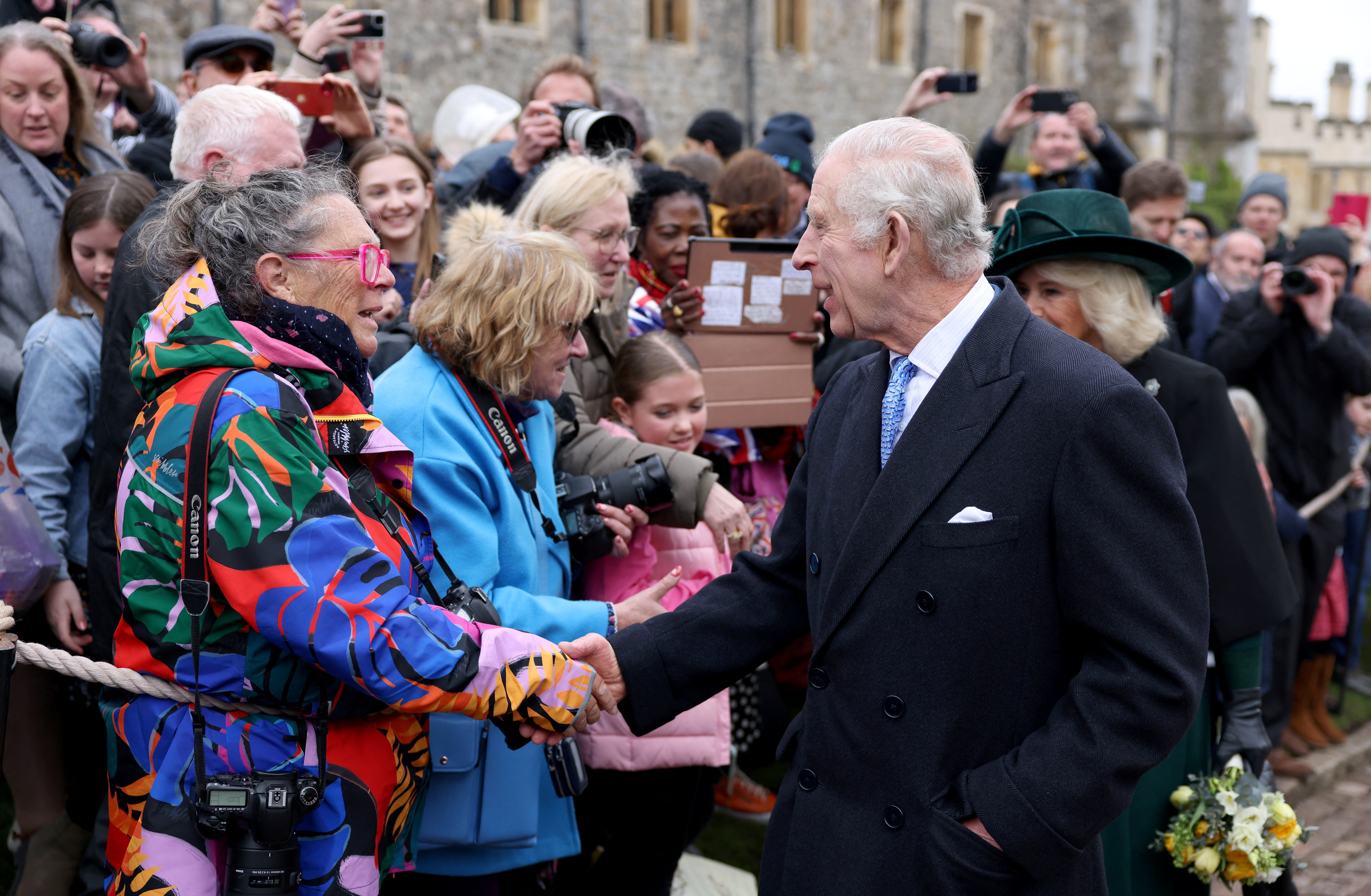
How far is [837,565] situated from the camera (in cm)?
200

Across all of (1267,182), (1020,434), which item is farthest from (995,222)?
(1020,434)

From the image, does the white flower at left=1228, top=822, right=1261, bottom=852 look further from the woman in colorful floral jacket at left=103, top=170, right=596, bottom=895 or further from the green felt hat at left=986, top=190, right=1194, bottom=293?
the woman in colorful floral jacket at left=103, top=170, right=596, bottom=895

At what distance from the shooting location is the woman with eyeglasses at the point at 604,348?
308cm

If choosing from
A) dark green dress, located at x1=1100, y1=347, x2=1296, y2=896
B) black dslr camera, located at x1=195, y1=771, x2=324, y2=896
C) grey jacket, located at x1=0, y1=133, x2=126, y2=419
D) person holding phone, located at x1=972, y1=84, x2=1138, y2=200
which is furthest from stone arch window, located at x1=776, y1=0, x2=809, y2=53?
black dslr camera, located at x1=195, y1=771, x2=324, y2=896

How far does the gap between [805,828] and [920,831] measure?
9.9 inches

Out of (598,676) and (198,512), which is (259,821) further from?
(598,676)

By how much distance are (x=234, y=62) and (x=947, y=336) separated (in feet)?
12.6

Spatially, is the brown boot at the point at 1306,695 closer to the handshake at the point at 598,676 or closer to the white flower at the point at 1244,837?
the white flower at the point at 1244,837

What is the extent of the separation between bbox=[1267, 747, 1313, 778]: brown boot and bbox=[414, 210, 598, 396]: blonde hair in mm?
4414

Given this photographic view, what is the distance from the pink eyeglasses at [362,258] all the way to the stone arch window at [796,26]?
65.4 feet

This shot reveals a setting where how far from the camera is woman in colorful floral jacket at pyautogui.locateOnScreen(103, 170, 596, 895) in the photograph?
6.16 feet

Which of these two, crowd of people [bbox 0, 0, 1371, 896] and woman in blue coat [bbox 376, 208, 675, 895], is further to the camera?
woman in blue coat [bbox 376, 208, 675, 895]

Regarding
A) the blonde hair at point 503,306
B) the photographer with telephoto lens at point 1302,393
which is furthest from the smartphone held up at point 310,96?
the photographer with telephoto lens at point 1302,393

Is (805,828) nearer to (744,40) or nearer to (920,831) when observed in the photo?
(920,831)
